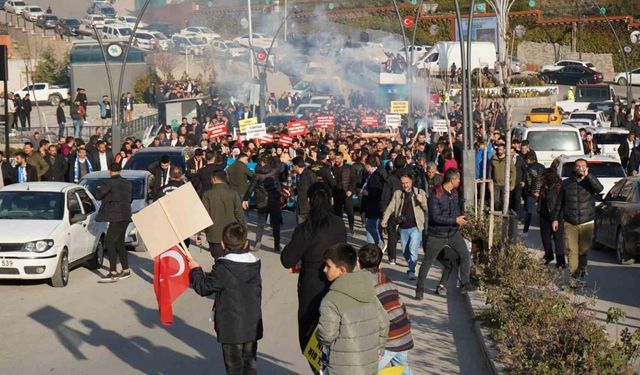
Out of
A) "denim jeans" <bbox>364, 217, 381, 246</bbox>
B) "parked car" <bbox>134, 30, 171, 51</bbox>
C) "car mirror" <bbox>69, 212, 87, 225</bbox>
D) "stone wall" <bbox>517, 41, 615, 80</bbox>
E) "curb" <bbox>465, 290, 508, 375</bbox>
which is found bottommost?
"curb" <bbox>465, 290, 508, 375</bbox>

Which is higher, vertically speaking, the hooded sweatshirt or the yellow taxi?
the yellow taxi

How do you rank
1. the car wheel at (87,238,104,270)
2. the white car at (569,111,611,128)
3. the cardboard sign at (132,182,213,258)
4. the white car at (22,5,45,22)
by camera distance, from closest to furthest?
the cardboard sign at (132,182,213,258), the car wheel at (87,238,104,270), the white car at (569,111,611,128), the white car at (22,5,45,22)

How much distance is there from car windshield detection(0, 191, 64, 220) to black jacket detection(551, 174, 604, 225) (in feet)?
23.0

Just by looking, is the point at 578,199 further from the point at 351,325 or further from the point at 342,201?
the point at 351,325

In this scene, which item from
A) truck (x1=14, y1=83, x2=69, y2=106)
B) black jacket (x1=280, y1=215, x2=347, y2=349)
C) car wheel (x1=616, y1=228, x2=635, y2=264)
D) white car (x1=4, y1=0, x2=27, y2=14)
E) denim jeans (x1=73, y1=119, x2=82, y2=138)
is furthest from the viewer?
white car (x1=4, y1=0, x2=27, y2=14)

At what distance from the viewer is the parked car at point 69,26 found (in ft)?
247

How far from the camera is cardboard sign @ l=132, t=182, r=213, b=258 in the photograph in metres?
8.64

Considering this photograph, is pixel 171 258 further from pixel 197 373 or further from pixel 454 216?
pixel 454 216

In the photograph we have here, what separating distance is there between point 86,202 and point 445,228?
614cm

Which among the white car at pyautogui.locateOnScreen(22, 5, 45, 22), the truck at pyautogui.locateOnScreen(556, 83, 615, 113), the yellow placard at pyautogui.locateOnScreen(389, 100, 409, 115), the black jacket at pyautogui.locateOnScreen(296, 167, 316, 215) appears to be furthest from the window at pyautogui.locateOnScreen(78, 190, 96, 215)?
the white car at pyautogui.locateOnScreen(22, 5, 45, 22)

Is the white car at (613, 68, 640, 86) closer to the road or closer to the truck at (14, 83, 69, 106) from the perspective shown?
the truck at (14, 83, 69, 106)

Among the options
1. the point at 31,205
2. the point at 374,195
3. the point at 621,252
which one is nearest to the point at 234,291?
the point at 31,205

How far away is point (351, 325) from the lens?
294 inches

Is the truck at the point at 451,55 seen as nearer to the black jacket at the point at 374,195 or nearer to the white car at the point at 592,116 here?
the white car at the point at 592,116
